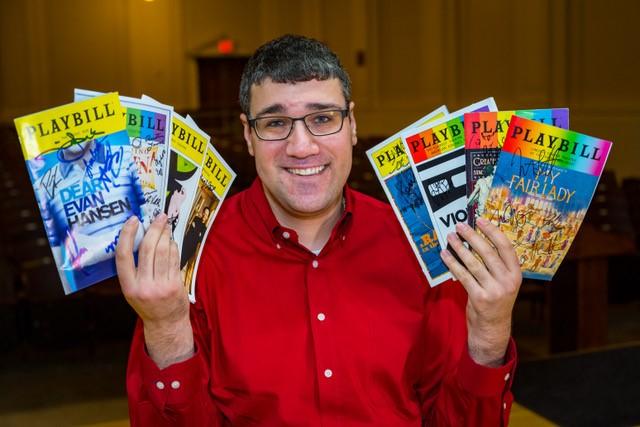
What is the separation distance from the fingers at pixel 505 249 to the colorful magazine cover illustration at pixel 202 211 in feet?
1.85

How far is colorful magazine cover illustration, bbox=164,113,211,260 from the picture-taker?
153 centimetres

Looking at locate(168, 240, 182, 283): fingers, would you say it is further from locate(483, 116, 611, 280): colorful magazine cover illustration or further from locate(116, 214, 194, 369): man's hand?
locate(483, 116, 611, 280): colorful magazine cover illustration

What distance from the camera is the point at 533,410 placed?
2455 millimetres

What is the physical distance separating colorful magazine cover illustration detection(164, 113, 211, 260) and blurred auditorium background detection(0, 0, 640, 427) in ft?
3.85

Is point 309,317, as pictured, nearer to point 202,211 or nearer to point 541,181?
point 202,211

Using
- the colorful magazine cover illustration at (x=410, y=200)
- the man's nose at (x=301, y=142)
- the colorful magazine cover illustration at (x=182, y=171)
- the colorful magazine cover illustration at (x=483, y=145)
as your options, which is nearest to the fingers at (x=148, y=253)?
the colorful magazine cover illustration at (x=182, y=171)

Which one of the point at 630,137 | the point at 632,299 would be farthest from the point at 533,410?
the point at 630,137

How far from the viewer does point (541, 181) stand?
150 centimetres

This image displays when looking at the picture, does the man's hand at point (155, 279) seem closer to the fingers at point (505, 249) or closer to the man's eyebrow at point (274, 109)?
the man's eyebrow at point (274, 109)

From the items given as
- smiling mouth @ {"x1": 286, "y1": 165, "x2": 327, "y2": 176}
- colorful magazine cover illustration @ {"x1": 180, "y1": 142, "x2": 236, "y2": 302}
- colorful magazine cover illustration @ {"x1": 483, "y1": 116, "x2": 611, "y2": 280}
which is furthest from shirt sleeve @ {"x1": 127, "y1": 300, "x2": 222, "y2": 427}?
colorful magazine cover illustration @ {"x1": 483, "y1": 116, "x2": 611, "y2": 280}

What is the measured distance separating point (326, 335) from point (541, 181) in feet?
1.76

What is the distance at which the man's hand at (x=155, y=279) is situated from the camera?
1406 millimetres

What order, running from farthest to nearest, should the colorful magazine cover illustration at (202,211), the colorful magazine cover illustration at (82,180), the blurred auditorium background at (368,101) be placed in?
the blurred auditorium background at (368,101) < the colorful magazine cover illustration at (202,211) < the colorful magazine cover illustration at (82,180)

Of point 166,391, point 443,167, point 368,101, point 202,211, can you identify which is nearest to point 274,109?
point 202,211
